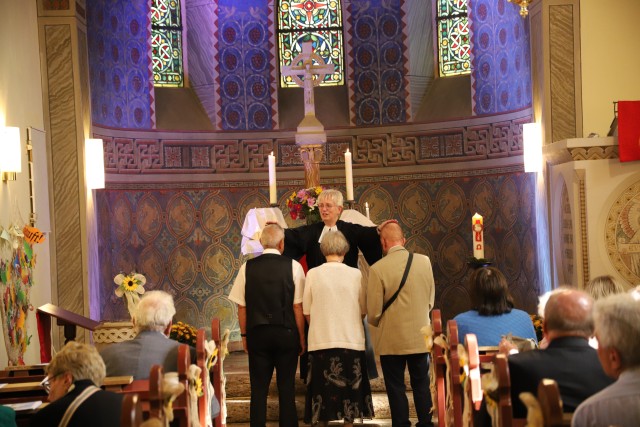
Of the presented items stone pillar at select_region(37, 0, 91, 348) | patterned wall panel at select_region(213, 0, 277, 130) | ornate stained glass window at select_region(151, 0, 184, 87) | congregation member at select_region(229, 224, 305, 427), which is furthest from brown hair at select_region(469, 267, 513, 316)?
ornate stained glass window at select_region(151, 0, 184, 87)

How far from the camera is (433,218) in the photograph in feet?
36.4

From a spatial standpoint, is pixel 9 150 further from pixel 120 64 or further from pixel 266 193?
pixel 266 193

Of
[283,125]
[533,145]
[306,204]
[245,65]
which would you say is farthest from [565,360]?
[245,65]

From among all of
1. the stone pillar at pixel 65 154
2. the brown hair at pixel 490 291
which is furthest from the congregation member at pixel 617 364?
the stone pillar at pixel 65 154

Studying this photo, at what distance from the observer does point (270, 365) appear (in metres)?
6.16

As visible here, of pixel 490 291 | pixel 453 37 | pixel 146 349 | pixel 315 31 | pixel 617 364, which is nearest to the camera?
pixel 617 364

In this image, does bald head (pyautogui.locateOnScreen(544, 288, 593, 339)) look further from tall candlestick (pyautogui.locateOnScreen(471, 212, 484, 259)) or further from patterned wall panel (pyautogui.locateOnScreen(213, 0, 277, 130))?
patterned wall panel (pyautogui.locateOnScreen(213, 0, 277, 130))

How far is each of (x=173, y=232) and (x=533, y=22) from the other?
4.51m

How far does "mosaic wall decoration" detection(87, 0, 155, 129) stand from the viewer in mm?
10148

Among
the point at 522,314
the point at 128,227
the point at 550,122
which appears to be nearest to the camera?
the point at 522,314

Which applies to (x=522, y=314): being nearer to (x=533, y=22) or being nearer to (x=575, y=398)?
(x=575, y=398)

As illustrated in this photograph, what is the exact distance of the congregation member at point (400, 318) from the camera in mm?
6008

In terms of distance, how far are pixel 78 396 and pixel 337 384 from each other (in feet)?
9.22

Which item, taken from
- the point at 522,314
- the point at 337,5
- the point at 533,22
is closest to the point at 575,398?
the point at 522,314
